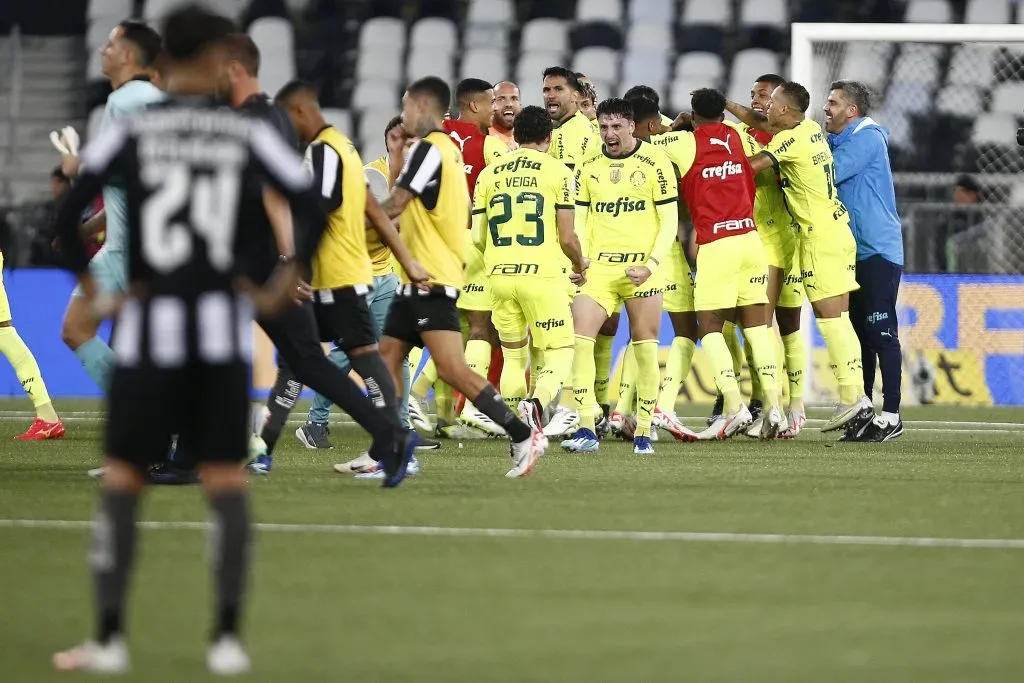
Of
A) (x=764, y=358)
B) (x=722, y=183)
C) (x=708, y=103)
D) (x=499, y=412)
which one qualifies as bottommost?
(x=499, y=412)

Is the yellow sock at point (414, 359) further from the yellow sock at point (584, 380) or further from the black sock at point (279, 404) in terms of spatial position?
the black sock at point (279, 404)

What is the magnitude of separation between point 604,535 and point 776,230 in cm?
665

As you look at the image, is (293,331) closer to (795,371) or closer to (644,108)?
(644,108)

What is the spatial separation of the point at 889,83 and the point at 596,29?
166 inches

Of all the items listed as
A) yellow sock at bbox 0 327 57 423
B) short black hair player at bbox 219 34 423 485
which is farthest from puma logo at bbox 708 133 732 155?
yellow sock at bbox 0 327 57 423

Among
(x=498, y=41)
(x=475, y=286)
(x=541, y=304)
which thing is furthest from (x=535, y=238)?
(x=498, y=41)

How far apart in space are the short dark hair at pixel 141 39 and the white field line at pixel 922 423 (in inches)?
222

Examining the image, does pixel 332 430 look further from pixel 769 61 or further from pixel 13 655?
pixel 769 61

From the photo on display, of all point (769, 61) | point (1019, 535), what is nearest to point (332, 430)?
point (1019, 535)

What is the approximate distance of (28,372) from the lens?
Answer: 11766 millimetres

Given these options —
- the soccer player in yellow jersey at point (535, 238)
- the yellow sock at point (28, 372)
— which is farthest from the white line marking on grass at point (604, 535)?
the yellow sock at point (28, 372)

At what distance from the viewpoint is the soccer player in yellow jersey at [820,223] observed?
12133 mm

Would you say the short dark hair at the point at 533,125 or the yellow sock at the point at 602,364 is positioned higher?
the short dark hair at the point at 533,125

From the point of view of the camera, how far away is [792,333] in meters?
13.0
